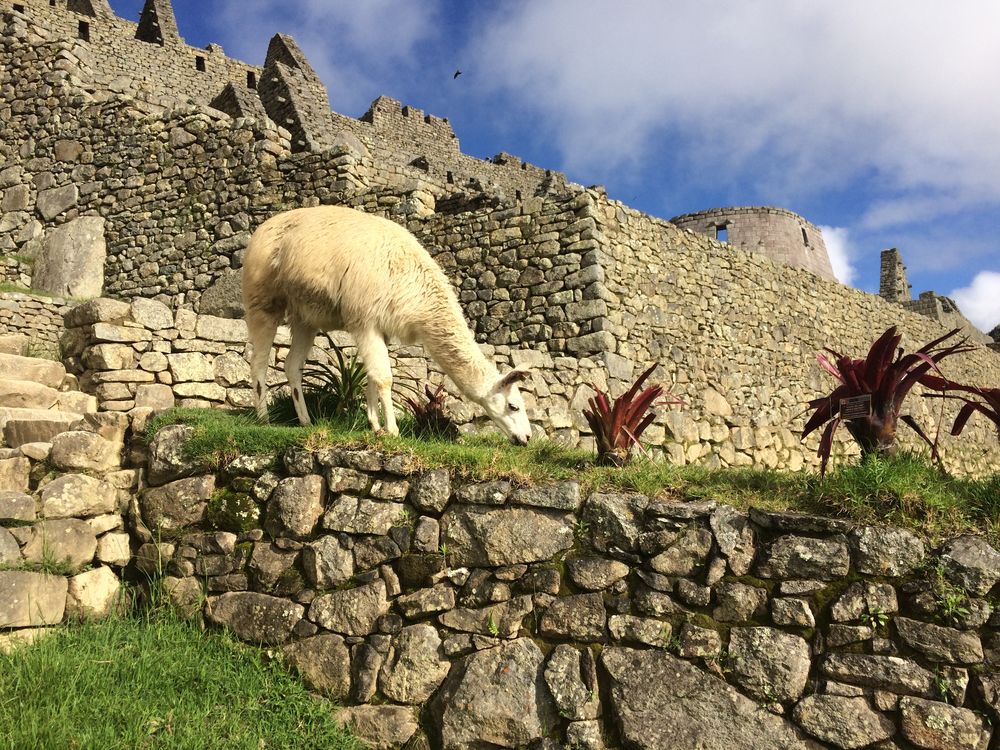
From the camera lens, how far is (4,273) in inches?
445

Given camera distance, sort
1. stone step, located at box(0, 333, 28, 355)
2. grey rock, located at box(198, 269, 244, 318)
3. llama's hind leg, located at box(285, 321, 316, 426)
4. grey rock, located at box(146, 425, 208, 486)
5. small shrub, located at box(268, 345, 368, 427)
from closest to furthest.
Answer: grey rock, located at box(146, 425, 208, 486) → llama's hind leg, located at box(285, 321, 316, 426) → small shrub, located at box(268, 345, 368, 427) → stone step, located at box(0, 333, 28, 355) → grey rock, located at box(198, 269, 244, 318)

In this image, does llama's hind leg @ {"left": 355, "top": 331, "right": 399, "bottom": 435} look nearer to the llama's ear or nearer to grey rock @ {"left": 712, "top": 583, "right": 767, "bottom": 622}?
the llama's ear

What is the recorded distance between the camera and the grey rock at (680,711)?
131 inches

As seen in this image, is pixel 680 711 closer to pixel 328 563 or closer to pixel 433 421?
pixel 328 563

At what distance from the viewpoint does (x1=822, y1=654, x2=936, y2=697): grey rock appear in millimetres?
3143

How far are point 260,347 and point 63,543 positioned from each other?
175 centimetres

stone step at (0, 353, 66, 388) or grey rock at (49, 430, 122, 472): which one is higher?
stone step at (0, 353, 66, 388)

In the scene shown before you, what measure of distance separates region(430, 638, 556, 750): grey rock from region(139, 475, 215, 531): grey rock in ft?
6.30

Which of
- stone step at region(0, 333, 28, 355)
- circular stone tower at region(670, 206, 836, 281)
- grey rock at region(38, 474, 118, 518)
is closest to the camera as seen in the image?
grey rock at region(38, 474, 118, 518)

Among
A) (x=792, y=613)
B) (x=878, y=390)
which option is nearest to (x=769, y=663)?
(x=792, y=613)

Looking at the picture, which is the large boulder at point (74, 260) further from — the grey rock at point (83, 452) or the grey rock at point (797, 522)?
the grey rock at point (797, 522)

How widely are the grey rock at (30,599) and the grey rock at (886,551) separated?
4134 millimetres

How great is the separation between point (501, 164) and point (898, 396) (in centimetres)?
2268

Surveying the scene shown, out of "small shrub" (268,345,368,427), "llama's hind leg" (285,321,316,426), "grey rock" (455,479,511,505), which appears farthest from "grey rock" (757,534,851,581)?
"llama's hind leg" (285,321,316,426)
